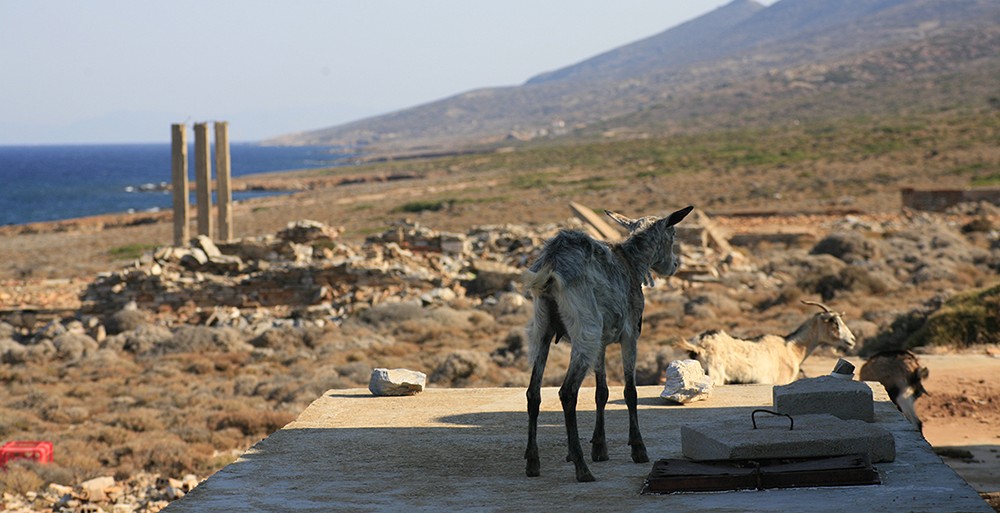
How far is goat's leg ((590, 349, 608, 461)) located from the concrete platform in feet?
0.26

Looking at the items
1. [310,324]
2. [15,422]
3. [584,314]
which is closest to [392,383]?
[584,314]

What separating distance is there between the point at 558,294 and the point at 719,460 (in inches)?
52.4

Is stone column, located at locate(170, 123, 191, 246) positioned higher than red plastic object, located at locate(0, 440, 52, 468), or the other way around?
stone column, located at locate(170, 123, 191, 246)

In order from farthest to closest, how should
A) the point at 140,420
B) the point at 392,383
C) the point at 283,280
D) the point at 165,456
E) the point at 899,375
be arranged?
1. the point at 283,280
2. the point at 140,420
3. the point at 165,456
4. the point at 899,375
5. the point at 392,383

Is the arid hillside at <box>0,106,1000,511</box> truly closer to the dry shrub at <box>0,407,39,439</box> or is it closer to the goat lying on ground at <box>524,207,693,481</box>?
the dry shrub at <box>0,407,39,439</box>

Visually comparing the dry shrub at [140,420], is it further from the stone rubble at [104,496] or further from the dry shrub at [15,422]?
the stone rubble at [104,496]

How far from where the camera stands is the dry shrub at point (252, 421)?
1345cm

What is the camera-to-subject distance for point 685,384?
848 centimetres

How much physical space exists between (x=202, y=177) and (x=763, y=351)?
19.2 m

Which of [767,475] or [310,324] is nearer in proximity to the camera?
[767,475]

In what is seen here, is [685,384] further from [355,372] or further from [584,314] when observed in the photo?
[355,372]

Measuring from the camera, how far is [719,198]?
4834 centimetres

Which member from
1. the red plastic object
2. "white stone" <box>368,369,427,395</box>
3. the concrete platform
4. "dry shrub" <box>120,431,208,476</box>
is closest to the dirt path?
the concrete platform

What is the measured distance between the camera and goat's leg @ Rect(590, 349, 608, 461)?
6.47m
